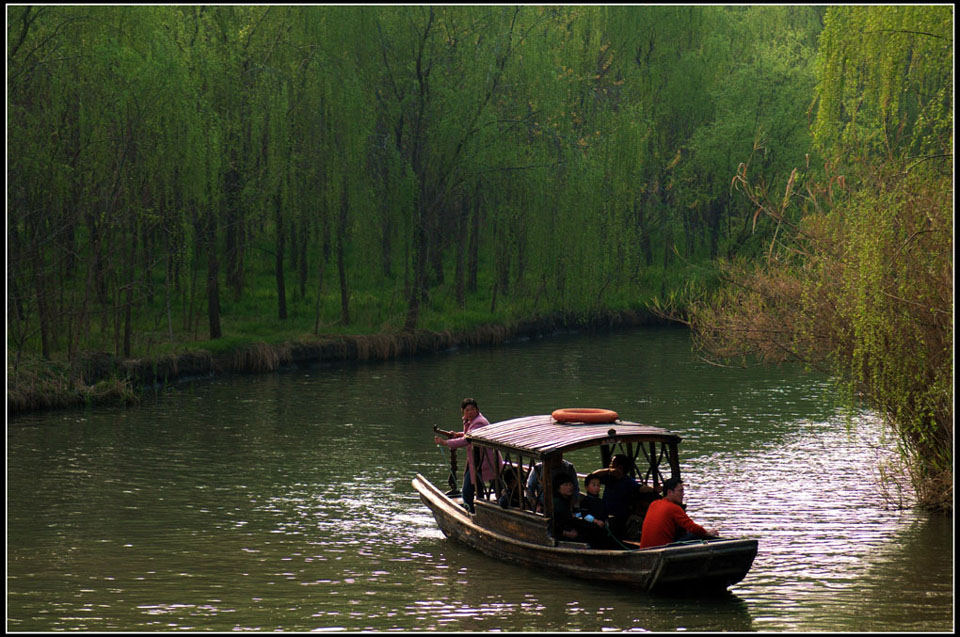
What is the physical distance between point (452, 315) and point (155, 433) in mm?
17826

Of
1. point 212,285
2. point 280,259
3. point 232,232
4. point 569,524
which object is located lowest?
point 569,524

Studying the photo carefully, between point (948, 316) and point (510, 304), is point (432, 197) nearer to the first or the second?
point (510, 304)

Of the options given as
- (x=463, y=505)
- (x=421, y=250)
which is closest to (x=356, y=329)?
(x=421, y=250)

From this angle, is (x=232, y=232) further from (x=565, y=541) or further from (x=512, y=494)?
(x=565, y=541)

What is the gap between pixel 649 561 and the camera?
12586 millimetres

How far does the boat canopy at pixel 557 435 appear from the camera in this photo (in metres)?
13.7

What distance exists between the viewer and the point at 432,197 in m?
39.7

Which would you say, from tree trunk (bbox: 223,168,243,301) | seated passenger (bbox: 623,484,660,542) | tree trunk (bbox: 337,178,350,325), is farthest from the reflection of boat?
tree trunk (bbox: 337,178,350,325)

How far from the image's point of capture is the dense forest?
48.9 ft

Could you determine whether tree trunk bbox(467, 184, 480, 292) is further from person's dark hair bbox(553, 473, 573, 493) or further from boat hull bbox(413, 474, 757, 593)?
person's dark hair bbox(553, 473, 573, 493)

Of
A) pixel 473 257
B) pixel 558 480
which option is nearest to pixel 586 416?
pixel 558 480

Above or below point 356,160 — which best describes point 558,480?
below

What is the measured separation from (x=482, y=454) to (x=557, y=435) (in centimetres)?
162

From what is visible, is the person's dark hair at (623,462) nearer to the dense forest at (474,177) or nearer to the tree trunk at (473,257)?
the dense forest at (474,177)
